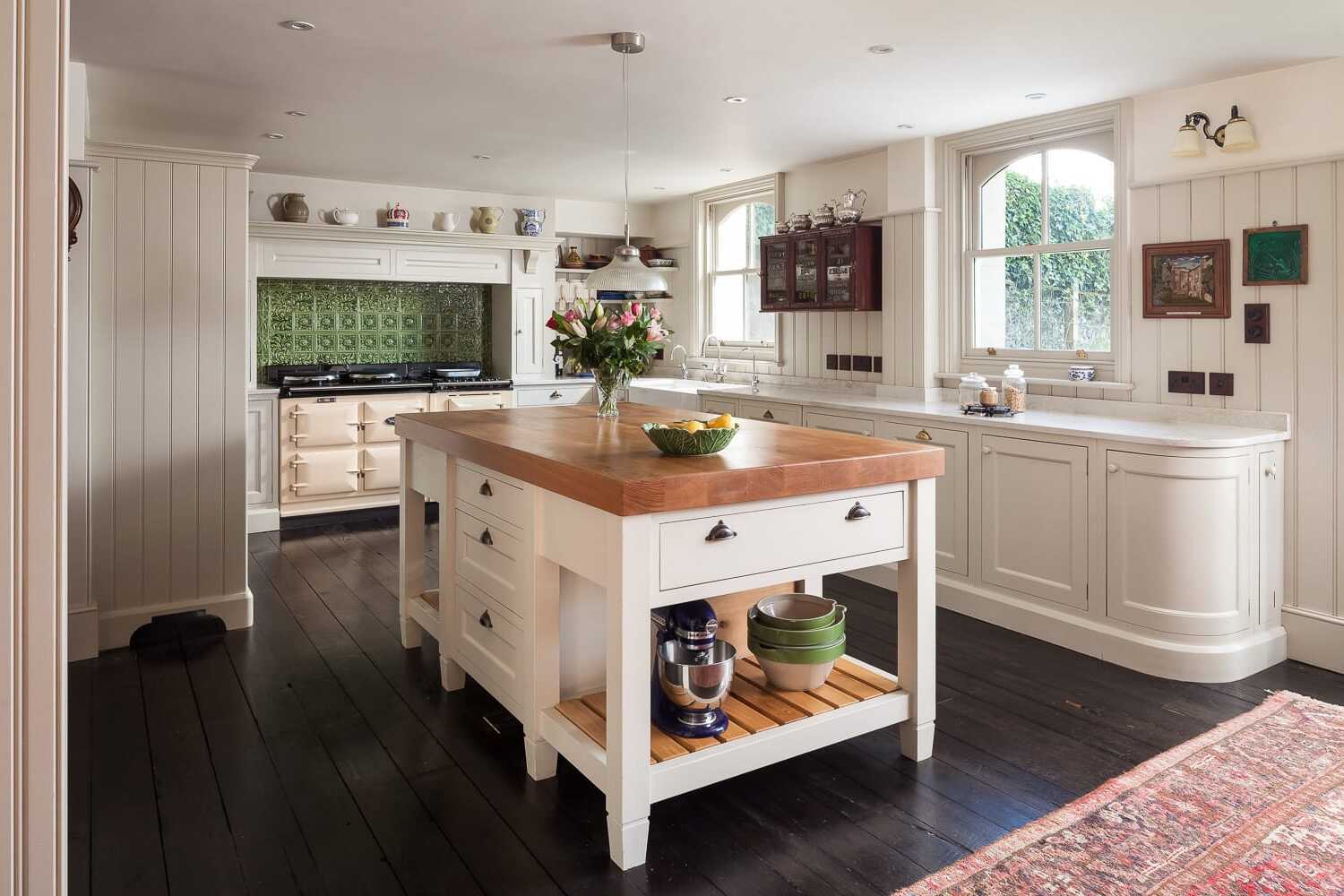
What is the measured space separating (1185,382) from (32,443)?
429cm

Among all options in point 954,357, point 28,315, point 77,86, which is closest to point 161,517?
point 77,86

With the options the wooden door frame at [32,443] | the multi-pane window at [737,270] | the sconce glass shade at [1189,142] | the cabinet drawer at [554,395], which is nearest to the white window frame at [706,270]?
the multi-pane window at [737,270]

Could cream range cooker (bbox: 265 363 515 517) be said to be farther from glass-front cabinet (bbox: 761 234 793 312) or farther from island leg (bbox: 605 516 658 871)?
island leg (bbox: 605 516 658 871)

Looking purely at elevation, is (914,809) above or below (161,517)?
below

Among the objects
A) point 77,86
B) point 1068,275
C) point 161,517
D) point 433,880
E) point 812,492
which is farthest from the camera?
point 1068,275

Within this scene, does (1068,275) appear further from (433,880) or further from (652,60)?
(433,880)

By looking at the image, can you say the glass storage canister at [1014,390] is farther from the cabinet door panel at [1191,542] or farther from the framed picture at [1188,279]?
the cabinet door panel at [1191,542]

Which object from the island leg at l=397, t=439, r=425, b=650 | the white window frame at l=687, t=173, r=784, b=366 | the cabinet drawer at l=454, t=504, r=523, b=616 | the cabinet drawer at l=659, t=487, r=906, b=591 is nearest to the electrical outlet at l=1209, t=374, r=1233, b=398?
the cabinet drawer at l=659, t=487, r=906, b=591

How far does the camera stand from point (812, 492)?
2455 mm

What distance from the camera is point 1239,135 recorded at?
3.75m

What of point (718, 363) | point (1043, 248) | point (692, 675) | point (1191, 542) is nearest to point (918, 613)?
point (692, 675)

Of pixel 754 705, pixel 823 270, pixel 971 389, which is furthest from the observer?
pixel 823 270

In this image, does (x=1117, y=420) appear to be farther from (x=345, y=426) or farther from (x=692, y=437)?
(x=345, y=426)

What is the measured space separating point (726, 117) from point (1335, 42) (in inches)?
103
